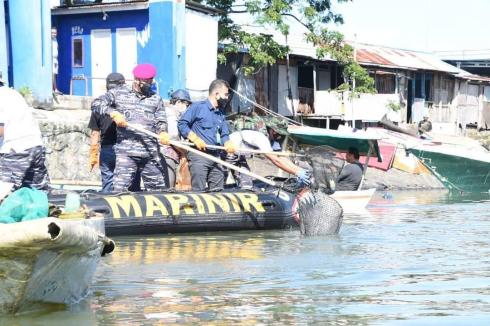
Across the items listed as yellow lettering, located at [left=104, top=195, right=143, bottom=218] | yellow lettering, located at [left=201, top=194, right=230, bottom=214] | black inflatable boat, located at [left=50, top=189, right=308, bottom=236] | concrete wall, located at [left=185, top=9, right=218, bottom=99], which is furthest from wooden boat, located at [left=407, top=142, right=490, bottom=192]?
yellow lettering, located at [left=104, top=195, right=143, bottom=218]

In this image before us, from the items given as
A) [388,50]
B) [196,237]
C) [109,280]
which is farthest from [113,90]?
[388,50]

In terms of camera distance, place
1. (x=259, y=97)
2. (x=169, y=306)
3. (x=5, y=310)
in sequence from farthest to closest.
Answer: (x=259, y=97) → (x=169, y=306) → (x=5, y=310)

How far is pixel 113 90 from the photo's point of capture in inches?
386

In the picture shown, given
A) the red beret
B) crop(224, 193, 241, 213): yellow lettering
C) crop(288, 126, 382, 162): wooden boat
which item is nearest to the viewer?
the red beret

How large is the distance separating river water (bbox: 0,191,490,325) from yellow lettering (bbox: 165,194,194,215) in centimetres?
28

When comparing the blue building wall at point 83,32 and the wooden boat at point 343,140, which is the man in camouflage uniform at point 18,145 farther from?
the blue building wall at point 83,32

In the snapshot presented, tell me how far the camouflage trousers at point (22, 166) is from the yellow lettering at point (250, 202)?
10.6ft

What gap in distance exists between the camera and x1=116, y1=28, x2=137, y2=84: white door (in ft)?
80.6

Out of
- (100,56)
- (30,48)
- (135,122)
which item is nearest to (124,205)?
(135,122)

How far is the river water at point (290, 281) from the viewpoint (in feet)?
17.7

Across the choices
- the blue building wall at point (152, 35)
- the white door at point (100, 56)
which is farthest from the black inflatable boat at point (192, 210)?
the white door at point (100, 56)

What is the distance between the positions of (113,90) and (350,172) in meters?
4.90

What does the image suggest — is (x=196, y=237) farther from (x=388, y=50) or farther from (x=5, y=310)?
(x=388, y=50)

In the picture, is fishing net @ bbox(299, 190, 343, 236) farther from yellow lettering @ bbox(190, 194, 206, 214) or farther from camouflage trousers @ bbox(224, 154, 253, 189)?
camouflage trousers @ bbox(224, 154, 253, 189)
